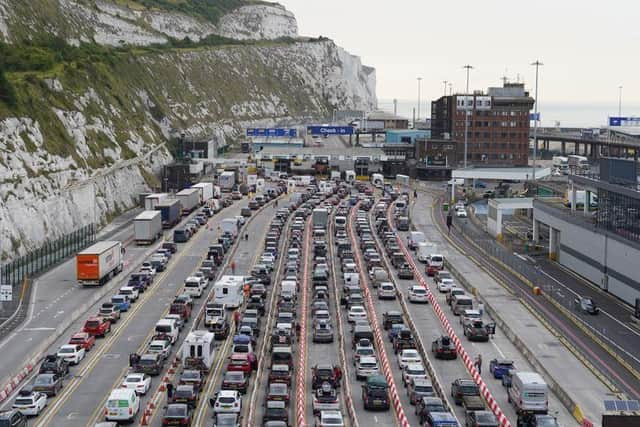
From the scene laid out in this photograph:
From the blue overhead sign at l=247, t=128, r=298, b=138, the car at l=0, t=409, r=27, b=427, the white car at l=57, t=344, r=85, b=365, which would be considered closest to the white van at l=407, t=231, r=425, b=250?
the white car at l=57, t=344, r=85, b=365

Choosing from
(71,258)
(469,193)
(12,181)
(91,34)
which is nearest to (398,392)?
(71,258)

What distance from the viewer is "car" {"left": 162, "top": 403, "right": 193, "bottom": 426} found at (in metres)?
33.5

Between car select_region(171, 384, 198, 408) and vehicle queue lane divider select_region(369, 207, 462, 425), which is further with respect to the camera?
vehicle queue lane divider select_region(369, 207, 462, 425)

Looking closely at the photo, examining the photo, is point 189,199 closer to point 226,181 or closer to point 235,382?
point 226,181

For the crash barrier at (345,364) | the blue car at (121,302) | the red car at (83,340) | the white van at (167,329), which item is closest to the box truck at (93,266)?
the blue car at (121,302)

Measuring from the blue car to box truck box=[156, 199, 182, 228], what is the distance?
2909 centimetres

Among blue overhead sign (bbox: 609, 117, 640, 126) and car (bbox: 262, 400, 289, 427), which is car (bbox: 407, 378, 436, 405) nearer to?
car (bbox: 262, 400, 289, 427)

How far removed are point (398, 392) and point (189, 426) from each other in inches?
350

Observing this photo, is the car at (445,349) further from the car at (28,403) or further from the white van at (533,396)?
the car at (28,403)

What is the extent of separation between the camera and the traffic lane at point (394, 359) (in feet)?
119

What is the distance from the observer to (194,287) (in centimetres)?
5859

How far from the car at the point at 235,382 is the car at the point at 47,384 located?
6359 millimetres

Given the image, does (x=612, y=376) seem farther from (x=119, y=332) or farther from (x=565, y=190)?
(x=565, y=190)

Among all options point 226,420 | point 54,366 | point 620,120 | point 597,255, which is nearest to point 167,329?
point 54,366
